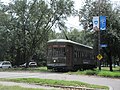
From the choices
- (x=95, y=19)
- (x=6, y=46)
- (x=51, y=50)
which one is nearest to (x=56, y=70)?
(x=51, y=50)

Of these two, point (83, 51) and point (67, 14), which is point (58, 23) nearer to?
point (67, 14)

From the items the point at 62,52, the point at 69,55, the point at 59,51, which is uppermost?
the point at 59,51

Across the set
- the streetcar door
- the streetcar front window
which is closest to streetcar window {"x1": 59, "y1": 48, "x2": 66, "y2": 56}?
the streetcar front window

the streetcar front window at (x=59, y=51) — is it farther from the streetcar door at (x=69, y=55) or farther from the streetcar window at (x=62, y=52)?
the streetcar door at (x=69, y=55)

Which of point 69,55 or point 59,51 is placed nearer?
point 59,51

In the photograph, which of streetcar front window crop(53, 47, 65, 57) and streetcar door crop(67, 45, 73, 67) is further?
streetcar door crop(67, 45, 73, 67)

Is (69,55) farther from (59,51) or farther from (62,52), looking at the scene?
(59,51)

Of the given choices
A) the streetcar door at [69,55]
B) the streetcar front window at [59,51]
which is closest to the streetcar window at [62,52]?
the streetcar front window at [59,51]

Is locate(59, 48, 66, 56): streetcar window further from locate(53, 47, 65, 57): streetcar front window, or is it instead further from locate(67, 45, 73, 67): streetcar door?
locate(67, 45, 73, 67): streetcar door

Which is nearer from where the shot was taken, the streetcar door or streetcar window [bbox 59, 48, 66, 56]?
streetcar window [bbox 59, 48, 66, 56]

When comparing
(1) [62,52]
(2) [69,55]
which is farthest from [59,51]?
(2) [69,55]

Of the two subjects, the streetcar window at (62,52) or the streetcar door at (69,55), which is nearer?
the streetcar window at (62,52)

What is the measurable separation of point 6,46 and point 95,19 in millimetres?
32843

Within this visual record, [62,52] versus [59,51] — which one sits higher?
[59,51]
